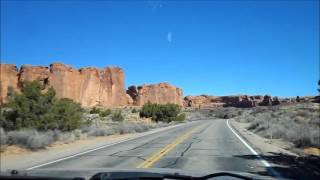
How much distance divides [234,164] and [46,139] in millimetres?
11904

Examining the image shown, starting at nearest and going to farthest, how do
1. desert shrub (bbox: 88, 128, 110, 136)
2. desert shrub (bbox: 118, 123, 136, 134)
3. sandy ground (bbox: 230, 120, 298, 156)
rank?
1. sandy ground (bbox: 230, 120, 298, 156)
2. desert shrub (bbox: 88, 128, 110, 136)
3. desert shrub (bbox: 118, 123, 136, 134)

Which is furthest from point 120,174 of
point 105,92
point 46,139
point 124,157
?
point 105,92

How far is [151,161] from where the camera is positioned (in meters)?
18.2

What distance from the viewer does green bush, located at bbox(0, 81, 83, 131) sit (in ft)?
98.6

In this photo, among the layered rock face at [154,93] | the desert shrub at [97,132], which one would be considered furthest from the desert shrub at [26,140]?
the layered rock face at [154,93]

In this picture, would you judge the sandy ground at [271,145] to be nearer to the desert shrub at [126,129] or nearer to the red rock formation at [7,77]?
the desert shrub at [126,129]

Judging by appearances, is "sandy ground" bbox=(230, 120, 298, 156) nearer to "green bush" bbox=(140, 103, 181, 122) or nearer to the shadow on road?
the shadow on road

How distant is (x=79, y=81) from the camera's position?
13238 centimetres

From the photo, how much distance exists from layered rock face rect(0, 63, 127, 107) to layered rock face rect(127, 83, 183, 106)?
33.5 metres

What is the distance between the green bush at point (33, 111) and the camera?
30.0 m

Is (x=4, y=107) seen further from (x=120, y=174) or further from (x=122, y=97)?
(x=122, y=97)

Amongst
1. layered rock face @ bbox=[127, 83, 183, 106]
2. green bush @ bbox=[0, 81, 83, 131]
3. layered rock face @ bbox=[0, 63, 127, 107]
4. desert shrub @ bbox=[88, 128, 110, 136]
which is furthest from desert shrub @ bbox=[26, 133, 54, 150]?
layered rock face @ bbox=[127, 83, 183, 106]

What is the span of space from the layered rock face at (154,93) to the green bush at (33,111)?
145 m

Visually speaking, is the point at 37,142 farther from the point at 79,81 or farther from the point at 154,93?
the point at 154,93
